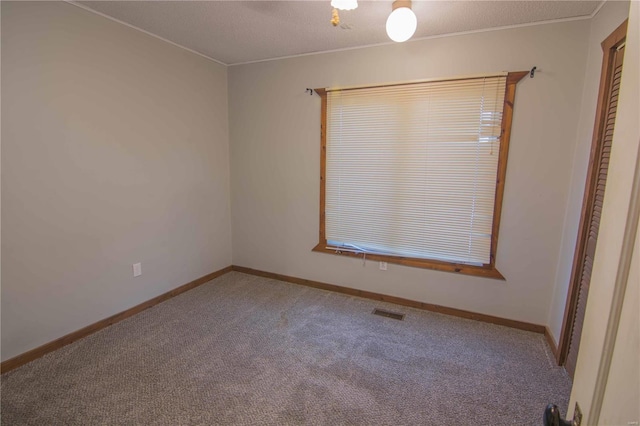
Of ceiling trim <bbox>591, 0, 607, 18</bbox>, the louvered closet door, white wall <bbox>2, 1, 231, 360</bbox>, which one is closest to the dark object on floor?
the louvered closet door

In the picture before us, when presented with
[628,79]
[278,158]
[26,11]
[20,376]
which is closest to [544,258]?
[628,79]

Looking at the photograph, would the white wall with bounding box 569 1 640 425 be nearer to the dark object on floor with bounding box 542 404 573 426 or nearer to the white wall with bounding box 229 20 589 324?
the dark object on floor with bounding box 542 404 573 426

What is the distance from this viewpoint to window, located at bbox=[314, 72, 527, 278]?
8.36 ft

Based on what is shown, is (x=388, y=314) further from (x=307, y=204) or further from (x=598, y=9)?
(x=598, y=9)

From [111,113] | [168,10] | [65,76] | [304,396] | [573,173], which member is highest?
[168,10]

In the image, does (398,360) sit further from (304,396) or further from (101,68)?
(101,68)

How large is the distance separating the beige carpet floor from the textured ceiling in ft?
7.90

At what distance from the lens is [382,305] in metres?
3.05

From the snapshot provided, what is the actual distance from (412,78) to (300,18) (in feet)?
3.60

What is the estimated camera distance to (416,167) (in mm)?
2812

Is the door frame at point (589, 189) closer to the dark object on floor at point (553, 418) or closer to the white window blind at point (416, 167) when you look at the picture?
the white window blind at point (416, 167)

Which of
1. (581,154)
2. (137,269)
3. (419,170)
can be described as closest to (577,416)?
(581,154)

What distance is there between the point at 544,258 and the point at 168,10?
11.6 ft

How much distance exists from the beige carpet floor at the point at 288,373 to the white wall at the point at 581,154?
0.42m
